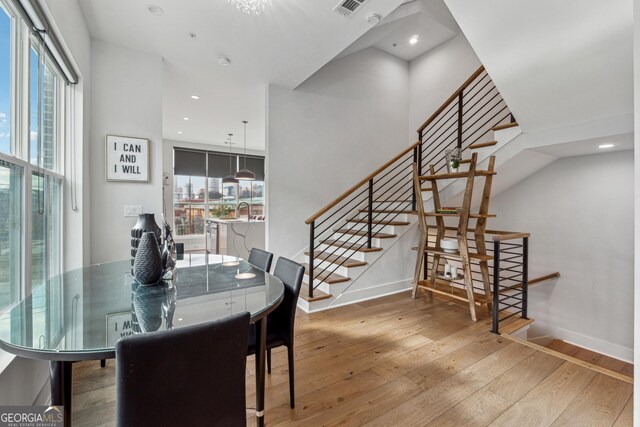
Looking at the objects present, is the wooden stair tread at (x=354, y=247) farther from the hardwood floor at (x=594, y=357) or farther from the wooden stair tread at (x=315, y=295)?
the hardwood floor at (x=594, y=357)

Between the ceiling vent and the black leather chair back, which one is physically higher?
the ceiling vent

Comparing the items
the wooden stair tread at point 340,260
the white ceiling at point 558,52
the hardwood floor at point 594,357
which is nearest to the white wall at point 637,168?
the white ceiling at point 558,52

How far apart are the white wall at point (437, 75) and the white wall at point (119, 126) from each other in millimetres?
4103

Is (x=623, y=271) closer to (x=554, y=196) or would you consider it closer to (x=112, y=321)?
(x=554, y=196)

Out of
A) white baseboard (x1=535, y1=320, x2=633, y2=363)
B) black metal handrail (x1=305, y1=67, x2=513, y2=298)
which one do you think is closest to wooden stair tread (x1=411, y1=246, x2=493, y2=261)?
black metal handrail (x1=305, y1=67, x2=513, y2=298)

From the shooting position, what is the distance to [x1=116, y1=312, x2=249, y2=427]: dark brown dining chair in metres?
0.79

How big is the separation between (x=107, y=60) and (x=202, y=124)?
310 centimetres

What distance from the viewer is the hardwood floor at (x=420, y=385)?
162cm

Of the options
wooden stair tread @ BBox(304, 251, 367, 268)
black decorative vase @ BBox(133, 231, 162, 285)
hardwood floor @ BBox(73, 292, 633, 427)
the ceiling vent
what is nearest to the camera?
black decorative vase @ BBox(133, 231, 162, 285)

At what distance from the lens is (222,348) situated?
3.02ft

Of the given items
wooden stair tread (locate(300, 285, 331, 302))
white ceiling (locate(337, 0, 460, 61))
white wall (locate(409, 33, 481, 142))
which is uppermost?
white ceiling (locate(337, 0, 460, 61))

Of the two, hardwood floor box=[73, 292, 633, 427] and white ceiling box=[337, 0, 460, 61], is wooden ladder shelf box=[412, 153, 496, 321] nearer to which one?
hardwood floor box=[73, 292, 633, 427]

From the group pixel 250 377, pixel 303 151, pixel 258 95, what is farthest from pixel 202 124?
pixel 250 377

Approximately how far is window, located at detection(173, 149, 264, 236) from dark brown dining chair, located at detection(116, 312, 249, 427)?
749cm
